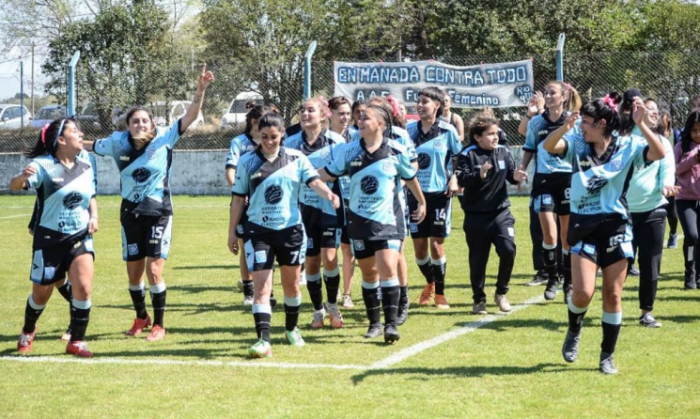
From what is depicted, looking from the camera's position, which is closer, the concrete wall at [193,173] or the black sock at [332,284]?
the black sock at [332,284]

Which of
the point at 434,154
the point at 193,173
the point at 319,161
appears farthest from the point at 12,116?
the point at 319,161

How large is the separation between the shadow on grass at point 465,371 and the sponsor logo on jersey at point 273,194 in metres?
1.56

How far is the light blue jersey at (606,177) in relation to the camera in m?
6.93

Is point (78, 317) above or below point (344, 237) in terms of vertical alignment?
below

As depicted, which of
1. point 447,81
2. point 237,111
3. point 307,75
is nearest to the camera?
point 307,75

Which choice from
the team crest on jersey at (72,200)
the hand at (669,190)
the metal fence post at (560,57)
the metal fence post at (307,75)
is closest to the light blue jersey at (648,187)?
the hand at (669,190)

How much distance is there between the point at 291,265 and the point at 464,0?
23302 mm

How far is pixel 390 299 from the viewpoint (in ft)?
27.2

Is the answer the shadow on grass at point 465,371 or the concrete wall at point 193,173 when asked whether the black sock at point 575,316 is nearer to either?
the shadow on grass at point 465,371

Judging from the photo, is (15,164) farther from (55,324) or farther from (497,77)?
(55,324)

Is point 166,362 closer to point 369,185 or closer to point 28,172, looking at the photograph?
point 28,172

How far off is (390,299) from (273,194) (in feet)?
4.52

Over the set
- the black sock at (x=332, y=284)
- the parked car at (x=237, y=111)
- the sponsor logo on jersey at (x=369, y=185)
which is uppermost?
the parked car at (x=237, y=111)

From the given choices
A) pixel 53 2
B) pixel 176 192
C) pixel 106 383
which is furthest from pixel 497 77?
pixel 53 2
